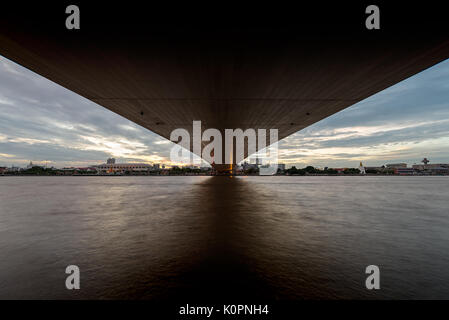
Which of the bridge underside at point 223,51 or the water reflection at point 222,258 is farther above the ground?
the bridge underside at point 223,51

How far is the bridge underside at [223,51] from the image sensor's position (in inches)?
238

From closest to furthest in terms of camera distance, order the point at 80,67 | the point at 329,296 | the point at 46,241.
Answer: the point at 329,296 < the point at 46,241 < the point at 80,67

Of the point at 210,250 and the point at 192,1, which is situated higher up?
the point at 192,1

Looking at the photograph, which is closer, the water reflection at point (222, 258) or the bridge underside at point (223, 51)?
the water reflection at point (222, 258)

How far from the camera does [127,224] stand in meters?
5.90

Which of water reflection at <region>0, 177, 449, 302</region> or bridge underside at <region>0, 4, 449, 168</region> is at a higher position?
bridge underside at <region>0, 4, 449, 168</region>

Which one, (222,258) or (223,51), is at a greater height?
(223,51)

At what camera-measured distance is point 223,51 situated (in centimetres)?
788

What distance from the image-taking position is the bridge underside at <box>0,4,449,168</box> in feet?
19.9

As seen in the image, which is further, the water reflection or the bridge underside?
the bridge underside

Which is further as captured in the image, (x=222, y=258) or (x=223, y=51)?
(x=223, y=51)

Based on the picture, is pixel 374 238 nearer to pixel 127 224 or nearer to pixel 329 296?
pixel 329 296

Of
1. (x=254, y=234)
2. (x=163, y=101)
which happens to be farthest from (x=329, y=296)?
(x=163, y=101)

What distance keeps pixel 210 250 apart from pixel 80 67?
971 cm
